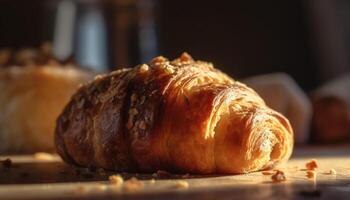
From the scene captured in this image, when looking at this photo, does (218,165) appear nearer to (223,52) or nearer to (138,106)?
(138,106)

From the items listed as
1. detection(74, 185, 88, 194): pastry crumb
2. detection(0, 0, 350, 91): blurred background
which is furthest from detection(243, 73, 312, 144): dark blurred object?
detection(74, 185, 88, 194): pastry crumb

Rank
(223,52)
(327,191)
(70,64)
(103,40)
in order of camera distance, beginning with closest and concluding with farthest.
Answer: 1. (327,191)
2. (70,64)
3. (103,40)
4. (223,52)

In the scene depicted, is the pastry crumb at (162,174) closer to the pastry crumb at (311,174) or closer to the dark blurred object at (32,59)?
the pastry crumb at (311,174)

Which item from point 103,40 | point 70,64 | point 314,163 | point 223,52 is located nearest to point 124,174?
point 314,163

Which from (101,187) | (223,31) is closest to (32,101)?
(101,187)

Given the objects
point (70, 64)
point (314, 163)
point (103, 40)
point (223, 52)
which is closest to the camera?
point (314, 163)

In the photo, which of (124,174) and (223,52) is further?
(223,52)

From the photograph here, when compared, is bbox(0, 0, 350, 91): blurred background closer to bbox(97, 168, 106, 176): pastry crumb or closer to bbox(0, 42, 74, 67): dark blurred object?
bbox(0, 42, 74, 67): dark blurred object
